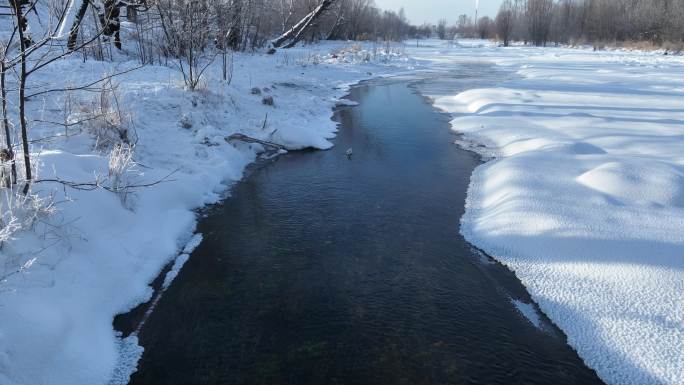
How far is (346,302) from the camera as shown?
3.69 m

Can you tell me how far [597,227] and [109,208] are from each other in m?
4.75

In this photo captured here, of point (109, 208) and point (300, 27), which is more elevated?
point (300, 27)

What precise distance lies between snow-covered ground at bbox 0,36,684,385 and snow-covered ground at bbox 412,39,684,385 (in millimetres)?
15

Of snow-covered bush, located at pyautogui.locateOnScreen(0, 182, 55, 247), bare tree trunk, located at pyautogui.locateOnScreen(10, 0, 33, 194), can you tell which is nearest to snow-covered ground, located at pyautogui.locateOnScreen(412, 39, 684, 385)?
snow-covered bush, located at pyautogui.locateOnScreen(0, 182, 55, 247)

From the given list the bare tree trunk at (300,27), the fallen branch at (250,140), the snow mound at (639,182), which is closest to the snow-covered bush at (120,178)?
the fallen branch at (250,140)

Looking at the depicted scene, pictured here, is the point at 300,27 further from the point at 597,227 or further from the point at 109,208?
the point at 597,227

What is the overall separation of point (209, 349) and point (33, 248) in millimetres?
1583

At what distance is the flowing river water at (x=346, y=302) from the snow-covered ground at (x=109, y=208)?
0.29 m

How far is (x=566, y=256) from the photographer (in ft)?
13.3

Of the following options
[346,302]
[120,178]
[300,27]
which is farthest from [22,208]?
[300,27]

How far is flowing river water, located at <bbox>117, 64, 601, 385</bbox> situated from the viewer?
300 cm

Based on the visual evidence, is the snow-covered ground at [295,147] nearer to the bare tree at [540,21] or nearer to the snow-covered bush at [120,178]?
the snow-covered bush at [120,178]

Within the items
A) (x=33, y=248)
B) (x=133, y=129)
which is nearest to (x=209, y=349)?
(x=33, y=248)

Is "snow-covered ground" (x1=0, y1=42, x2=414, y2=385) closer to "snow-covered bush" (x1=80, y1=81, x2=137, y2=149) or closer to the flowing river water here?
"snow-covered bush" (x1=80, y1=81, x2=137, y2=149)
